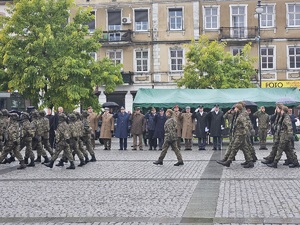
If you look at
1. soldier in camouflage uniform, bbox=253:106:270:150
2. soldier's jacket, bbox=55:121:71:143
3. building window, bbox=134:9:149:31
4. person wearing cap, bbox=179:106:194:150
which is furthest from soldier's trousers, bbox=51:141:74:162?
building window, bbox=134:9:149:31

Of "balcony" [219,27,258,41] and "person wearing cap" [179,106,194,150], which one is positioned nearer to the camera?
"person wearing cap" [179,106,194,150]

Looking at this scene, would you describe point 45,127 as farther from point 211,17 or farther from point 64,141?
point 211,17

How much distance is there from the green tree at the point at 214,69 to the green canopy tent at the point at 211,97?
10.2 meters

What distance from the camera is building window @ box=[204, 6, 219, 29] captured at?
149ft

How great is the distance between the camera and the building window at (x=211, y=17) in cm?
4547

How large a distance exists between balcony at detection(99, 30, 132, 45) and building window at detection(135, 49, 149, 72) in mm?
1348

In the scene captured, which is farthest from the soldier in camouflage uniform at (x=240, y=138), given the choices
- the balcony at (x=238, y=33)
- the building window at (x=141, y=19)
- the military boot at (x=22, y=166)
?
the building window at (x=141, y=19)

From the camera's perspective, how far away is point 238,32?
4491 centimetres

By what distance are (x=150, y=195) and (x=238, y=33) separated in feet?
116

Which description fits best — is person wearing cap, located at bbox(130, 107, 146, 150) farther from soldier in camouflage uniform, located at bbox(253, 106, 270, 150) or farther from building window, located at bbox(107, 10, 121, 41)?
building window, located at bbox(107, 10, 121, 41)

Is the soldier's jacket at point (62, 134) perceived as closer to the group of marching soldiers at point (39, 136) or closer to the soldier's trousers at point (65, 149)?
the group of marching soldiers at point (39, 136)

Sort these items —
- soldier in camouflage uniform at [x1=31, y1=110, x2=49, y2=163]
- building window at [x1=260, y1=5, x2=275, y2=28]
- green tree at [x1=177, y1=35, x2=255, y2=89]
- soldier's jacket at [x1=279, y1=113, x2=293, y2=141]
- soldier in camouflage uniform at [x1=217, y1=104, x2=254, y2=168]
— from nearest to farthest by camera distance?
soldier's jacket at [x1=279, y1=113, x2=293, y2=141], soldier in camouflage uniform at [x1=217, y1=104, x2=254, y2=168], soldier in camouflage uniform at [x1=31, y1=110, x2=49, y2=163], green tree at [x1=177, y1=35, x2=255, y2=89], building window at [x1=260, y1=5, x2=275, y2=28]

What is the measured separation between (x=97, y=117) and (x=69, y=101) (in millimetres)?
5882

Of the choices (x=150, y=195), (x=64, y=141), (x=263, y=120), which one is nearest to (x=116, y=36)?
(x=263, y=120)
